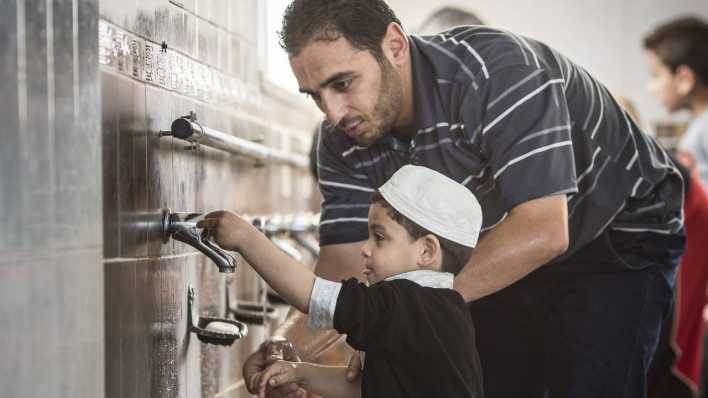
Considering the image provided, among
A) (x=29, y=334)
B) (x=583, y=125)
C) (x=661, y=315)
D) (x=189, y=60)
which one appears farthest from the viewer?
(x=661, y=315)

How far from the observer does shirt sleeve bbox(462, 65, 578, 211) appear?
1.19m

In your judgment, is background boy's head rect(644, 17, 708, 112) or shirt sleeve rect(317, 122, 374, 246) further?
background boy's head rect(644, 17, 708, 112)

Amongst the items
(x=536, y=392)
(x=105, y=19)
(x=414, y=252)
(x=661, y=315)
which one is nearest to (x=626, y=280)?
(x=661, y=315)

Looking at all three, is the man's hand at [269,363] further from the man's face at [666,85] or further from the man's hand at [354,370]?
the man's face at [666,85]

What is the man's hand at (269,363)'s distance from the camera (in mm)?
1181

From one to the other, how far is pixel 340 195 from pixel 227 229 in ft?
1.46

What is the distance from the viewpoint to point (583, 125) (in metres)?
1.41

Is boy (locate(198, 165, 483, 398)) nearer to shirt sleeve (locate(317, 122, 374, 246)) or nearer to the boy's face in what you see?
the boy's face

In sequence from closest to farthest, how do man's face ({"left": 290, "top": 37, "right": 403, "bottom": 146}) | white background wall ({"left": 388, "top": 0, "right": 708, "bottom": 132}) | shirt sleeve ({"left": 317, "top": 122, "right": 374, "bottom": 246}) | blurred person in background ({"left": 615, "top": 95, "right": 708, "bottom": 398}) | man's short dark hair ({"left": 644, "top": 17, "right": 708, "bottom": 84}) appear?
man's face ({"left": 290, "top": 37, "right": 403, "bottom": 146})
shirt sleeve ({"left": 317, "top": 122, "right": 374, "bottom": 246})
blurred person in background ({"left": 615, "top": 95, "right": 708, "bottom": 398})
man's short dark hair ({"left": 644, "top": 17, "right": 708, "bottom": 84})
white background wall ({"left": 388, "top": 0, "right": 708, "bottom": 132})

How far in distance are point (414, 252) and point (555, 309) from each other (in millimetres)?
473

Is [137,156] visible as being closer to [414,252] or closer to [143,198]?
[143,198]

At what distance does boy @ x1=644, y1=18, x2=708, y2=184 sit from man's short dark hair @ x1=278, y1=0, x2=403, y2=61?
196cm

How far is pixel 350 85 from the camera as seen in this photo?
50.3 inches

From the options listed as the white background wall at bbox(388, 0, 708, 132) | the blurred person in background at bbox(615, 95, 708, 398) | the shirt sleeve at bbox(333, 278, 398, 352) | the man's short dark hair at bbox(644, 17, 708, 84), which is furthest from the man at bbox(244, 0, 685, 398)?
the white background wall at bbox(388, 0, 708, 132)
